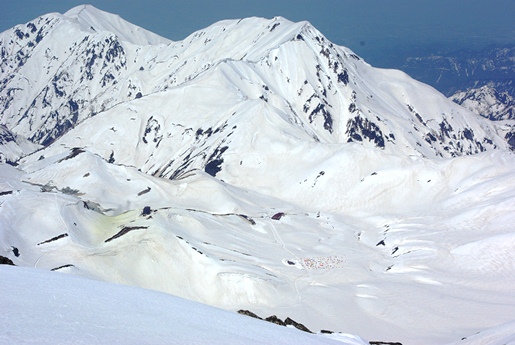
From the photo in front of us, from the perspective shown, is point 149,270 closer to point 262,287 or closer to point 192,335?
point 262,287

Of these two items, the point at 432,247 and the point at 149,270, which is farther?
the point at 432,247

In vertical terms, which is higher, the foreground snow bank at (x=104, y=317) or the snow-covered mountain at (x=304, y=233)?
the foreground snow bank at (x=104, y=317)

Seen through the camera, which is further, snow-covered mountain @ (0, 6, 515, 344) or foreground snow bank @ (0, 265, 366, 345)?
snow-covered mountain @ (0, 6, 515, 344)

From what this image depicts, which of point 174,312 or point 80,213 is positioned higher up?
point 174,312

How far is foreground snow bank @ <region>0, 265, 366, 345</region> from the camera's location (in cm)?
1478

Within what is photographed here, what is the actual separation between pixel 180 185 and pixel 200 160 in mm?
39961

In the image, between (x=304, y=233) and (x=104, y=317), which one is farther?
(x=304, y=233)

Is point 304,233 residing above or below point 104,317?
below

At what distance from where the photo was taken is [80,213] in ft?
278

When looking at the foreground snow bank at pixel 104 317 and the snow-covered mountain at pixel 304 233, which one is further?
the snow-covered mountain at pixel 304 233

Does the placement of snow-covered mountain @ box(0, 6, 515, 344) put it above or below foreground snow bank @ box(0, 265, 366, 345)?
below

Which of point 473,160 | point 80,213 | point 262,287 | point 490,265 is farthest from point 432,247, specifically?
point 80,213

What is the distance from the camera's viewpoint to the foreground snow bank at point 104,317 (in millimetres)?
14781

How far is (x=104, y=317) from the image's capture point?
17.0m
